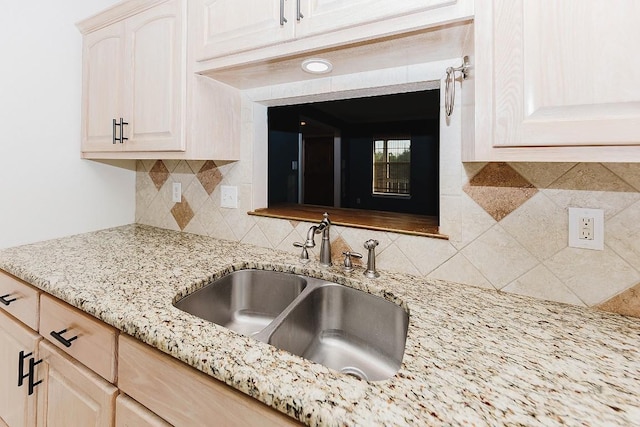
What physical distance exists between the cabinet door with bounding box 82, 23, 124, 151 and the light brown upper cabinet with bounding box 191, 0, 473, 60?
0.54 meters

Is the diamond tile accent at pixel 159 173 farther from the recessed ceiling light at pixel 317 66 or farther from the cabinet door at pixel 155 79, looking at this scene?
the recessed ceiling light at pixel 317 66

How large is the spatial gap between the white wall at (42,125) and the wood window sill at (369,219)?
1025mm

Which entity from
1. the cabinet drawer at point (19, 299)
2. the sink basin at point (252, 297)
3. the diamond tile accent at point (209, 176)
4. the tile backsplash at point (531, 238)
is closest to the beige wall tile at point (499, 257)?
the tile backsplash at point (531, 238)

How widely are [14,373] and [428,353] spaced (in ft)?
4.88

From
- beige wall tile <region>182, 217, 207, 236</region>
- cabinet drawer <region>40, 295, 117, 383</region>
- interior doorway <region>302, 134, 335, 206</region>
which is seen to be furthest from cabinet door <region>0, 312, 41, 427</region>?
interior doorway <region>302, 134, 335, 206</region>

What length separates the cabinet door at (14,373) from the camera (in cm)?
106

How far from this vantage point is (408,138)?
2236 mm

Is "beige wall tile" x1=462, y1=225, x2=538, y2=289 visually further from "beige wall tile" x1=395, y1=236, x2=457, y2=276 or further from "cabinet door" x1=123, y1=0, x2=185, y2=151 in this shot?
"cabinet door" x1=123, y1=0, x2=185, y2=151

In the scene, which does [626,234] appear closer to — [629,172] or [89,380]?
[629,172]

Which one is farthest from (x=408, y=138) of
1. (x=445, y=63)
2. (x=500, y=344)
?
(x=500, y=344)

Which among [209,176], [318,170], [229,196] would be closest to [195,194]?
[209,176]

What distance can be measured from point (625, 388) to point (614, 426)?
0.46ft

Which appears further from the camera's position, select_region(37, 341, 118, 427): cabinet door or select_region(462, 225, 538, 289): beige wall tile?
select_region(462, 225, 538, 289): beige wall tile

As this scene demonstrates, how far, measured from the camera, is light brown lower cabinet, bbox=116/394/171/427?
2.34 feet
